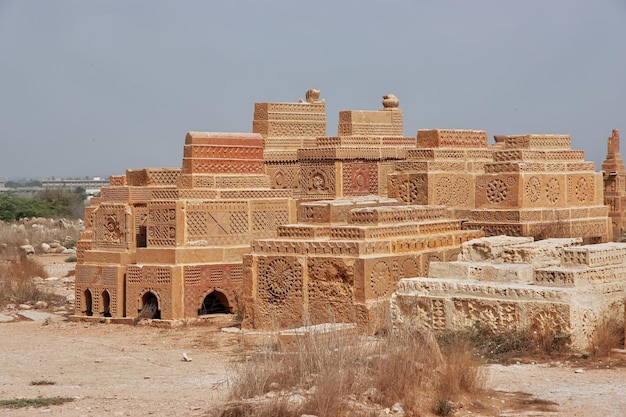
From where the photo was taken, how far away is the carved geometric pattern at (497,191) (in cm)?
1912

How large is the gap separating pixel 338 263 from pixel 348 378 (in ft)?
17.9

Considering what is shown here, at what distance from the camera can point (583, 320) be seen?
12617 mm

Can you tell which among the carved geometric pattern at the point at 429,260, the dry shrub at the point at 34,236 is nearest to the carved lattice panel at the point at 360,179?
the carved geometric pattern at the point at 429,260

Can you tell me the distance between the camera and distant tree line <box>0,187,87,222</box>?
53750mm

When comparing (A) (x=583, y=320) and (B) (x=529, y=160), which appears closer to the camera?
(A) (x=583, y=320)

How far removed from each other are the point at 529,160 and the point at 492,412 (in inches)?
390

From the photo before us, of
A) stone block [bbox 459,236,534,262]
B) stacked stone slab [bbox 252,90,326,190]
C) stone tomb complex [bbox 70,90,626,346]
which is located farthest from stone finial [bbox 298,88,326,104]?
stone block [bbox 459,236,534,262]

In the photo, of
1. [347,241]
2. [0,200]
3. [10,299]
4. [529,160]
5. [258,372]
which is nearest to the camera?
[258,372]

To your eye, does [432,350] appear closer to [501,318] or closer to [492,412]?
[492,412]

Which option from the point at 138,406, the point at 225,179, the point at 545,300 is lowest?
the point at 138,406

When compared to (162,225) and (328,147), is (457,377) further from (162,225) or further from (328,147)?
(328,147)

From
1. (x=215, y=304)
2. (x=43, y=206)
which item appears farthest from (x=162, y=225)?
(x=43, y=206)

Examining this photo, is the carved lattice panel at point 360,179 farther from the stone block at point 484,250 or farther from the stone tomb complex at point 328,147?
the stone block at point 484,250

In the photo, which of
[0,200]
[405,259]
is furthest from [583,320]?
[0,200]
